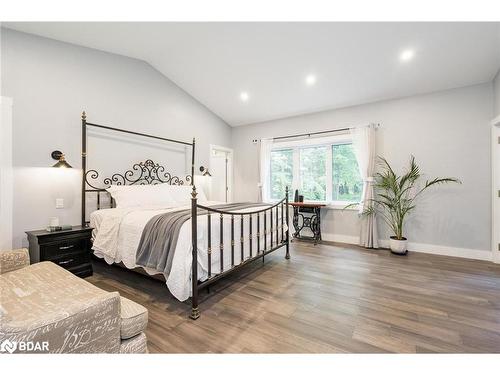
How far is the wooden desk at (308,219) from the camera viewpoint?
185 inches

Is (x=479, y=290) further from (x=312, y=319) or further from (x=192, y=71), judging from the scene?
(x=192, y=71)

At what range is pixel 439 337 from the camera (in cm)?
176

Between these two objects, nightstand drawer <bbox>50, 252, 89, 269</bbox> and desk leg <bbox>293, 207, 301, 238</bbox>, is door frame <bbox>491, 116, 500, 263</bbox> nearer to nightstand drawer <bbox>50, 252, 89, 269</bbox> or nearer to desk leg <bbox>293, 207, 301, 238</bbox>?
desk leg <bbox>293, 207, 301, 238</bbox>

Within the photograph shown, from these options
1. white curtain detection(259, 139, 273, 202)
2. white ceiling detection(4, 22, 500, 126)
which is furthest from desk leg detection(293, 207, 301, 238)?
white ceiling detection(4, 22, 500, 126)

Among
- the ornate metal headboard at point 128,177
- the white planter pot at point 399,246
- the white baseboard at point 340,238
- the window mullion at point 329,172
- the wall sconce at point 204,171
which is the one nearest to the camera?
the ornate metal headboard at point 128,177

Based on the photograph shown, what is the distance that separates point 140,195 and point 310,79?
11.4ft

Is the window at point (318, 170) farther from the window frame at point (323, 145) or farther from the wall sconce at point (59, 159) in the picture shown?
the wall sconce at point (59, 159)

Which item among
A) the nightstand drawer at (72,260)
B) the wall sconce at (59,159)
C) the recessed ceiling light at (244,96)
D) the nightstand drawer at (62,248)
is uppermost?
the recessed ceiling light at (244,96)

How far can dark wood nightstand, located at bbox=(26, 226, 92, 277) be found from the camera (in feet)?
8.41

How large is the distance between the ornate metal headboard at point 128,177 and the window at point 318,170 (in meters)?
2.15

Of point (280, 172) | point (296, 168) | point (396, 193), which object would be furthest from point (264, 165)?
point (396, 193)

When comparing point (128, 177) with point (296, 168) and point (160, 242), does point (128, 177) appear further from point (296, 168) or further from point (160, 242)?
point (296, 168)

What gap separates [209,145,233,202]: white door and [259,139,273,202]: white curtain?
98cm

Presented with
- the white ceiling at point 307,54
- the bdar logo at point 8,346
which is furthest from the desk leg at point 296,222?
the bdar logo at point 8,346
